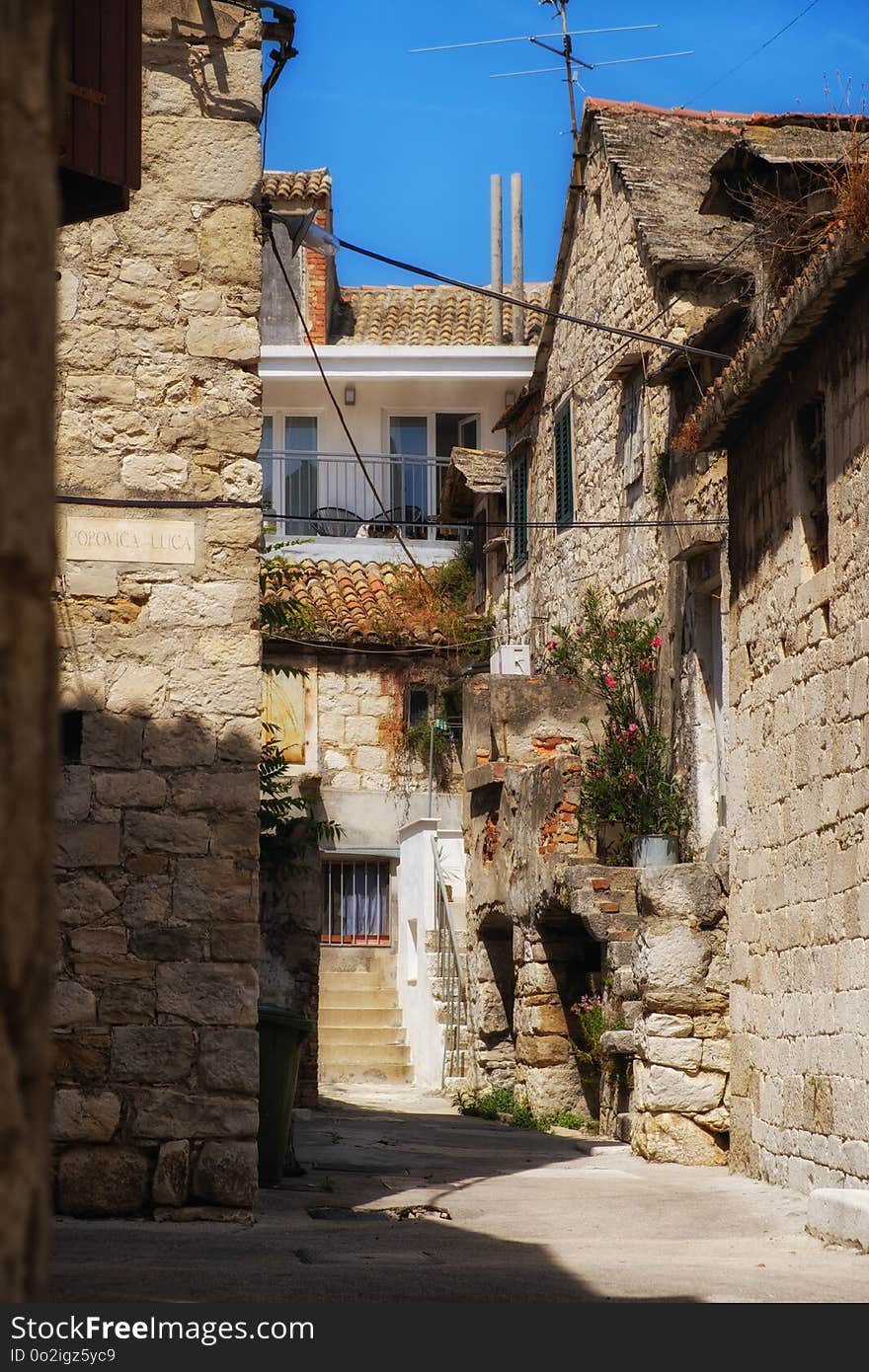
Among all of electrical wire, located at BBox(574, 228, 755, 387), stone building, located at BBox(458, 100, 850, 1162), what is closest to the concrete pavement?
stone building, located at BBox(458, 100, 850, 1162)

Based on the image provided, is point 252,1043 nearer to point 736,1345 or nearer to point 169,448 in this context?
point 169,448

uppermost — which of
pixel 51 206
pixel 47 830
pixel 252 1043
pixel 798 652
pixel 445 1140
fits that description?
pixel 798 652

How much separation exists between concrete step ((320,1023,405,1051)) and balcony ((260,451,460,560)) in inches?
307

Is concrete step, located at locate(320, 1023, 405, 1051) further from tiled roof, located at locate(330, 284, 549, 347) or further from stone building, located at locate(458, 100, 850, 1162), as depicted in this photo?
tiled roof, located at locate(330, 284, 549, 347)

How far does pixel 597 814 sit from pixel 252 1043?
6693 millimetres

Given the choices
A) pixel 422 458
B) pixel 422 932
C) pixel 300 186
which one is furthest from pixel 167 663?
pixel 300 186

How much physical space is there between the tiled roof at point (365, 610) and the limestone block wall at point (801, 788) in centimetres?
1218

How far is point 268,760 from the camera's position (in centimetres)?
1241

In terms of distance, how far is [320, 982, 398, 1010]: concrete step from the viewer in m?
20.4

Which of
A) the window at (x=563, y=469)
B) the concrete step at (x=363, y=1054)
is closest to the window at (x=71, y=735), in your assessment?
the window at (x=563, y=469)

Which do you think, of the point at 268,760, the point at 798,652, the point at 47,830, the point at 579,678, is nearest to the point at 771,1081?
the point at 798,652

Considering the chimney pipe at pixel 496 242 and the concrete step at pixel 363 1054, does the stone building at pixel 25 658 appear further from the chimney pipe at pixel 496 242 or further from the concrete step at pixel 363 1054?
the chimney pipe at pixel 496 242

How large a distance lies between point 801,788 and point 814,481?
1631 millimetres

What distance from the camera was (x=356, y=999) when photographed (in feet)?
67.6
